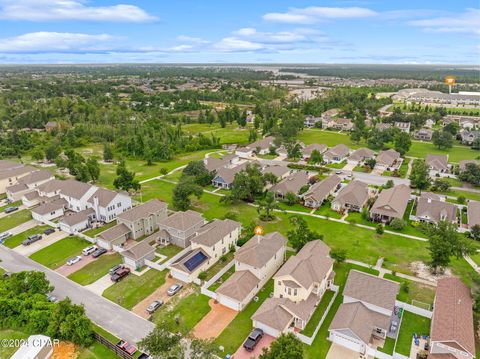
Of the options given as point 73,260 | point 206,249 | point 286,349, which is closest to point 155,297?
point 206,249

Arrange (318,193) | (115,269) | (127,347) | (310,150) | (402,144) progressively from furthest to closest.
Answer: (310,150)
(402,144)
(318,193)
(115,269)
(127,347)

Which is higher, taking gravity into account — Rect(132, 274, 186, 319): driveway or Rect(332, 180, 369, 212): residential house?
Rect(332, 180, 369, 212): residential house

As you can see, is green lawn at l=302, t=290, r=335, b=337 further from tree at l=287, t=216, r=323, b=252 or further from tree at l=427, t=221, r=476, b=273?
tree at l=427, t=221, r=476, b=273

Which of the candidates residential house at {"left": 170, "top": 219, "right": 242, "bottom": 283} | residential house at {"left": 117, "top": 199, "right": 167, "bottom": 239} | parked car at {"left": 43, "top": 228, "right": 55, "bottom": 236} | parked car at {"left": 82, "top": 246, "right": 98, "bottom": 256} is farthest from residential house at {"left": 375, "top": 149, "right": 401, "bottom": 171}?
parked car at {"left": 43, "top": 228, "right": 55, "bottom": 236}

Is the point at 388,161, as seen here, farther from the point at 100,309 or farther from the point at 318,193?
the point at 100,309

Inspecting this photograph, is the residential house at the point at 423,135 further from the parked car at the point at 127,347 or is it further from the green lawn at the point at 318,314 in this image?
the parked car at the point at 127,347

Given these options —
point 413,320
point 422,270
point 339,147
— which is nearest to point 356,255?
point 422,270
